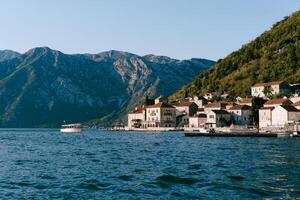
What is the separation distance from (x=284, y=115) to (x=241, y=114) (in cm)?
3602

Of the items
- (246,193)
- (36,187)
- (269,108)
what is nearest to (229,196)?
(246,193)

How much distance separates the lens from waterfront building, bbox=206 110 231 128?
18912 centimetres

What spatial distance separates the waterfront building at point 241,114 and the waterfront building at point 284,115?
29.8 m

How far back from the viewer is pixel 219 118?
189750 mm

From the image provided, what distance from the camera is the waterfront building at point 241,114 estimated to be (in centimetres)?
18862

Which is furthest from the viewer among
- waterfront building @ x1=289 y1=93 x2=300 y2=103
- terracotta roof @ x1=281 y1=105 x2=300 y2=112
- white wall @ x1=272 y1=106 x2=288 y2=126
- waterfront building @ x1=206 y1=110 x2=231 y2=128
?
waterfront building @ x1=206 y1=110 x2=231 y2=128

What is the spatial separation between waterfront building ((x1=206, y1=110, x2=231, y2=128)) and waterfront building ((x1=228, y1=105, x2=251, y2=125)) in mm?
2295

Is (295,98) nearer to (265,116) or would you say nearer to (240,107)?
(240,107)

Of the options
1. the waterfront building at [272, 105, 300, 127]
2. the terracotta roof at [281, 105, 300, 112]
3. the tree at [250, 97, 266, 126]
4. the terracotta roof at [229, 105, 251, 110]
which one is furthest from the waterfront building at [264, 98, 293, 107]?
the terracotta roof at [229, 105, 251, 110]

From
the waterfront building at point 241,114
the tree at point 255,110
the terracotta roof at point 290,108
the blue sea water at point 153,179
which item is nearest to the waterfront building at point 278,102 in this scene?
the tree at point 255,110

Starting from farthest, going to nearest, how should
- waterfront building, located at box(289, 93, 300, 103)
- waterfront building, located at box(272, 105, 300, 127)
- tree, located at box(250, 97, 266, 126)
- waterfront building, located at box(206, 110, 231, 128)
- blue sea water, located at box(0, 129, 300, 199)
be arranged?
waterfront building, located at box(206, 110, 231, 128) → waterfront building, located at box(289, 93, 300, 103) → tree, located at box(250, 97, 266, 126) → waterfront building, located at box(272, 105, 300, 127) → blue sea water, located at box(0, 129, 300, 199)

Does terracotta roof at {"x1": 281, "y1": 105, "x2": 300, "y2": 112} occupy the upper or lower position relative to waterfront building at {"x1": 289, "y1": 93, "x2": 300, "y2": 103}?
lower

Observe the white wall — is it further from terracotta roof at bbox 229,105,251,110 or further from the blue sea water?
the blue sea water

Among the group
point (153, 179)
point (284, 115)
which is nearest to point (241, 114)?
point (284, 115)
